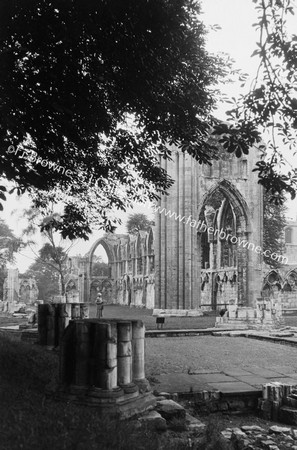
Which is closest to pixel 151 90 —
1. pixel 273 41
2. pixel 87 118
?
pixel 87 118

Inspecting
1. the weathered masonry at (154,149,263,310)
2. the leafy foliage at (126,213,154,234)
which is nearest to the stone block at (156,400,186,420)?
the weathered masonry at (154,149,263,310)

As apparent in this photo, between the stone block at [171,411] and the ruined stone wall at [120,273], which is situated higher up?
the ruined stone wall at [120,273]

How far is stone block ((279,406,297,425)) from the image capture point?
640cm

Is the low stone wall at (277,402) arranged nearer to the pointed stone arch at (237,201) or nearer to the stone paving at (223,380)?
the stone paving at (223,380)

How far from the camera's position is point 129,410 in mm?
5445

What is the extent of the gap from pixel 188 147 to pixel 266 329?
1240 centimetres

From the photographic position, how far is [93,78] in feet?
26.0

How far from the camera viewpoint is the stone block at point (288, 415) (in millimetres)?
6402

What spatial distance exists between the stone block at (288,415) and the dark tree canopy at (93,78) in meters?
4.40

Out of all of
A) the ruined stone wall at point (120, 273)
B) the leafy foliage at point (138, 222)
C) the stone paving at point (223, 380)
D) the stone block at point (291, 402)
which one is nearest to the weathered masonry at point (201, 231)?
the ruined stone wall at point (120, 273)

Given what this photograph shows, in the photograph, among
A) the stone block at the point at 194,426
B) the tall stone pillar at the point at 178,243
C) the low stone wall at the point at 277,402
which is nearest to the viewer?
the stone block at the point at 194,426

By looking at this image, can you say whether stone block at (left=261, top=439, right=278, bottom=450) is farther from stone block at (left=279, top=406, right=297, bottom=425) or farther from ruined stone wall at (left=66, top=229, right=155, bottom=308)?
ruined stone wall at (left=66, top=229, right=155, bottom=308)

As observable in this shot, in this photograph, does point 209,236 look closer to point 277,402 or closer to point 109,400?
point 277,402

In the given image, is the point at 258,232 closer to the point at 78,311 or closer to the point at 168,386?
the point at 78,311
